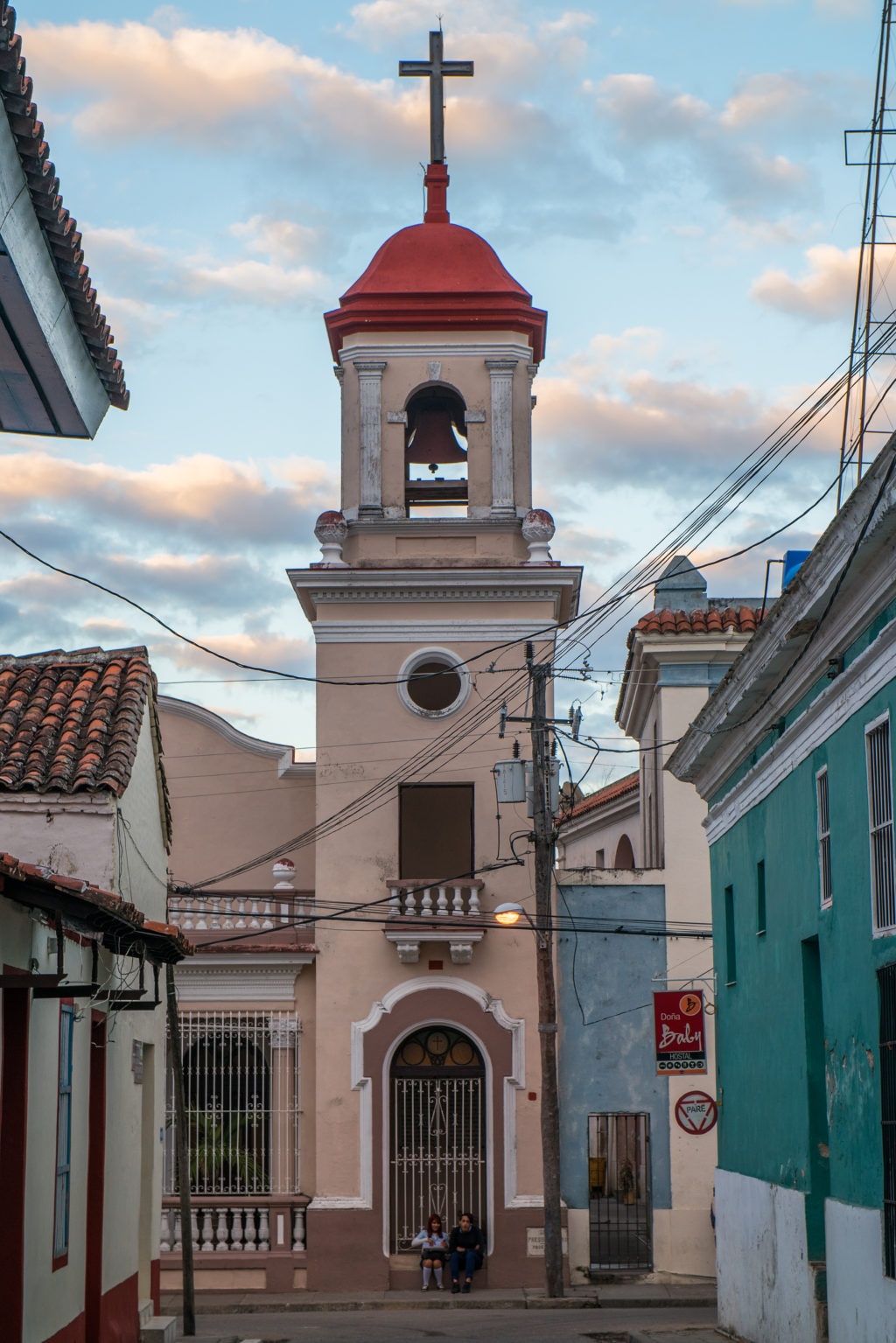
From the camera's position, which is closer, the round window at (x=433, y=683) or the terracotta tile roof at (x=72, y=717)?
the terracotta tile roof at (x=72, y=717)

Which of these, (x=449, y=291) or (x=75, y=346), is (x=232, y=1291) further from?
(x=75, y=346)

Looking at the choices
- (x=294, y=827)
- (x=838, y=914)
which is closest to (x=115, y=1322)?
(x=838, y=914)

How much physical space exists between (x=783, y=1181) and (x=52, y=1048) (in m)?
6.20

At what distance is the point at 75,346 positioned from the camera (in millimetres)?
10438

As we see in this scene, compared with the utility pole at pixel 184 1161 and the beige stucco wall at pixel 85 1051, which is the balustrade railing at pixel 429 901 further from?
the beige stucco wall at pixel 85 1051

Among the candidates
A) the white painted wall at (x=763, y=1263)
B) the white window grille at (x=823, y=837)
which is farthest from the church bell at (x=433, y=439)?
the white window grille at (x=823, y=837)

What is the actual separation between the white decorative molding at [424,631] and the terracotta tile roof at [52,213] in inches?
533

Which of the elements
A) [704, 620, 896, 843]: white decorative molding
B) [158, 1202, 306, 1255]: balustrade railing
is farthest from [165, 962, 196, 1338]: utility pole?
[704, 620, 896, 843]: white decorative molding

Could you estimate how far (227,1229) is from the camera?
23516 millimetres

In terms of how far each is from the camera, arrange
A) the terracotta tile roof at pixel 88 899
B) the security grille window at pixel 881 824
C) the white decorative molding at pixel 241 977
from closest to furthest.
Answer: the terracotta tile roof at pixel 88 899
the security grille window at pixel 881 824
the white decorative molding at pixel 241 977

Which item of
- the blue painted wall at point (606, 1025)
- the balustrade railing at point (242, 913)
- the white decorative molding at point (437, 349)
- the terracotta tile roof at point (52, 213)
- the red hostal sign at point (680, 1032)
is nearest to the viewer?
the terracotta tile roof at point (52, 213)

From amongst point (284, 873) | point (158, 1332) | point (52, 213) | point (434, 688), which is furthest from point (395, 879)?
point (52, 213)

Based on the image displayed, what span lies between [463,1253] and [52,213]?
16880 millimetres

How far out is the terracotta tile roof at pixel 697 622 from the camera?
24891 mm
